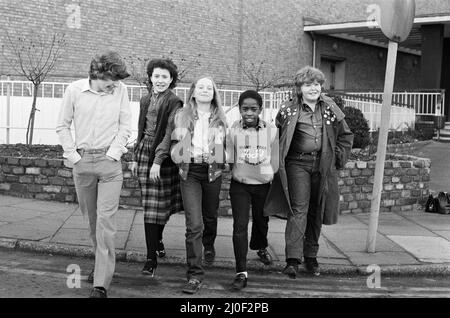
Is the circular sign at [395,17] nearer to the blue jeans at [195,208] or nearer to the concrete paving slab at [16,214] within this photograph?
the blue jeans at [195,208]

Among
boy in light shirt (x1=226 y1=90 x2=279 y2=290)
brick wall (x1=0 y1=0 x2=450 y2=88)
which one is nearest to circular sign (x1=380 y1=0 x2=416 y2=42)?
boy in light shirt (x1=226 y1=90 x2=279 y2=290)

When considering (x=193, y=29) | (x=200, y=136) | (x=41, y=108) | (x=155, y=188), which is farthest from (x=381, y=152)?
(x=193, y=29)

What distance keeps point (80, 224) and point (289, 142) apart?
2.99 m

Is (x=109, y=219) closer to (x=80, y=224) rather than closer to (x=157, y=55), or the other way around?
(x=80, y=224)

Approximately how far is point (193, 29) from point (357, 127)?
25.5 ft

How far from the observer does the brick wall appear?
13.8 m

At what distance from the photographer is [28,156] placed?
8.69 meters

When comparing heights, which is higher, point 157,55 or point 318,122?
point 157,55

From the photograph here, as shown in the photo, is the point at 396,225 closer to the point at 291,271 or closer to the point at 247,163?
the point at 291,271

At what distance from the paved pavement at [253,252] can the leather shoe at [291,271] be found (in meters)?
0.32

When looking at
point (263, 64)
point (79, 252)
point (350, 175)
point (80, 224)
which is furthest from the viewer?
point (263, 64)

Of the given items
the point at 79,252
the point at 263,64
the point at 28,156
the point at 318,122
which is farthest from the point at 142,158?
the point at 263,64

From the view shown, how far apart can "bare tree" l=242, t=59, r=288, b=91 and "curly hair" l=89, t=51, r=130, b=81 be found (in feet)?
45.1

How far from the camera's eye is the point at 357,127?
11.2 m
